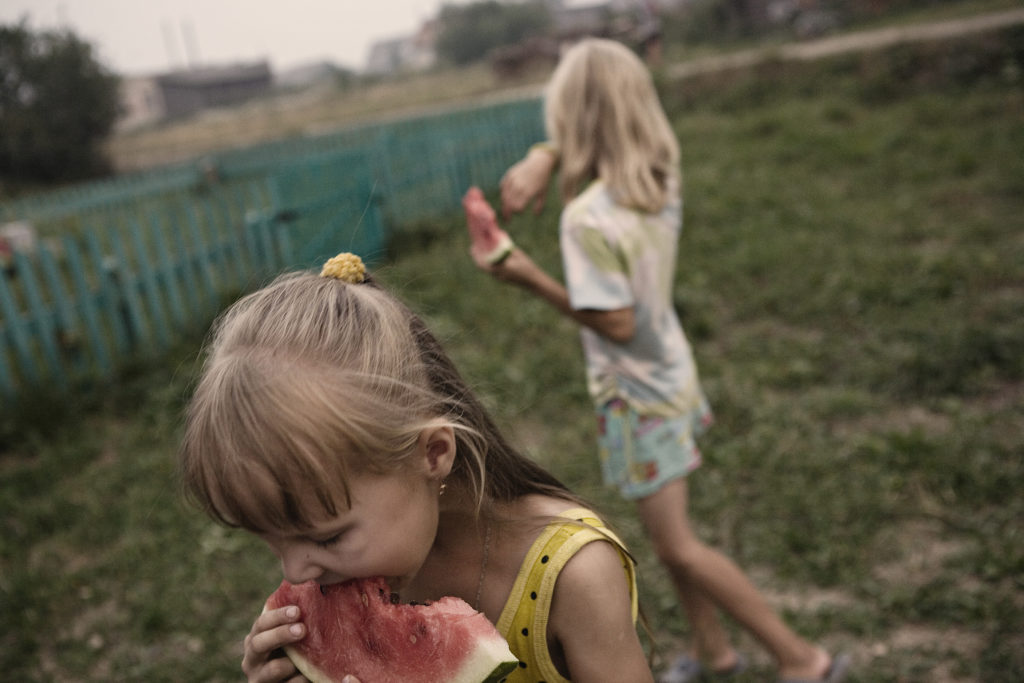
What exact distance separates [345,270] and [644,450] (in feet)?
4.80

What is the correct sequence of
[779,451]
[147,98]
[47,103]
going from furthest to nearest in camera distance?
[147,98] → [47,103] → [779,451]

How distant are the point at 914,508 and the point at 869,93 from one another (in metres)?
10.2

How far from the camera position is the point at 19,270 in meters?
5.55

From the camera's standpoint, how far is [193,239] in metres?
6.87

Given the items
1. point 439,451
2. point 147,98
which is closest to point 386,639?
point 439,451

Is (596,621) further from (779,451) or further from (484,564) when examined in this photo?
(779,451)

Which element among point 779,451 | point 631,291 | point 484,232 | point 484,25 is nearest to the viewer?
point 484,232

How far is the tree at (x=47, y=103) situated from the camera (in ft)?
71.8

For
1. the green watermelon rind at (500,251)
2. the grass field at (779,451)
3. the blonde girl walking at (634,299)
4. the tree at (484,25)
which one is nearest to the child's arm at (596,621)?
the grass field at (779,451)

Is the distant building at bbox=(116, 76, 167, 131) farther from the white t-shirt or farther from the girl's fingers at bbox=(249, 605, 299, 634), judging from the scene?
the girl's fingers at bbox=(249, 605, 299, 634)

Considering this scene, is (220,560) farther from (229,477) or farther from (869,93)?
(869,93)

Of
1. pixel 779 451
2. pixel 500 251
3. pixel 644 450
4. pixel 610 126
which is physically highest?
pixel 610 126

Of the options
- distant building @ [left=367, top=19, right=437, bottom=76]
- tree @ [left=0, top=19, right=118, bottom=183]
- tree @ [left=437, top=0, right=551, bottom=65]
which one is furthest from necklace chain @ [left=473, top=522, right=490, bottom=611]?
distant building @ [left=367, top=19, right=437, bottom=76]

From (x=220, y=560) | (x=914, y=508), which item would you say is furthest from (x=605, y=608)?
(x=220, y=560)
